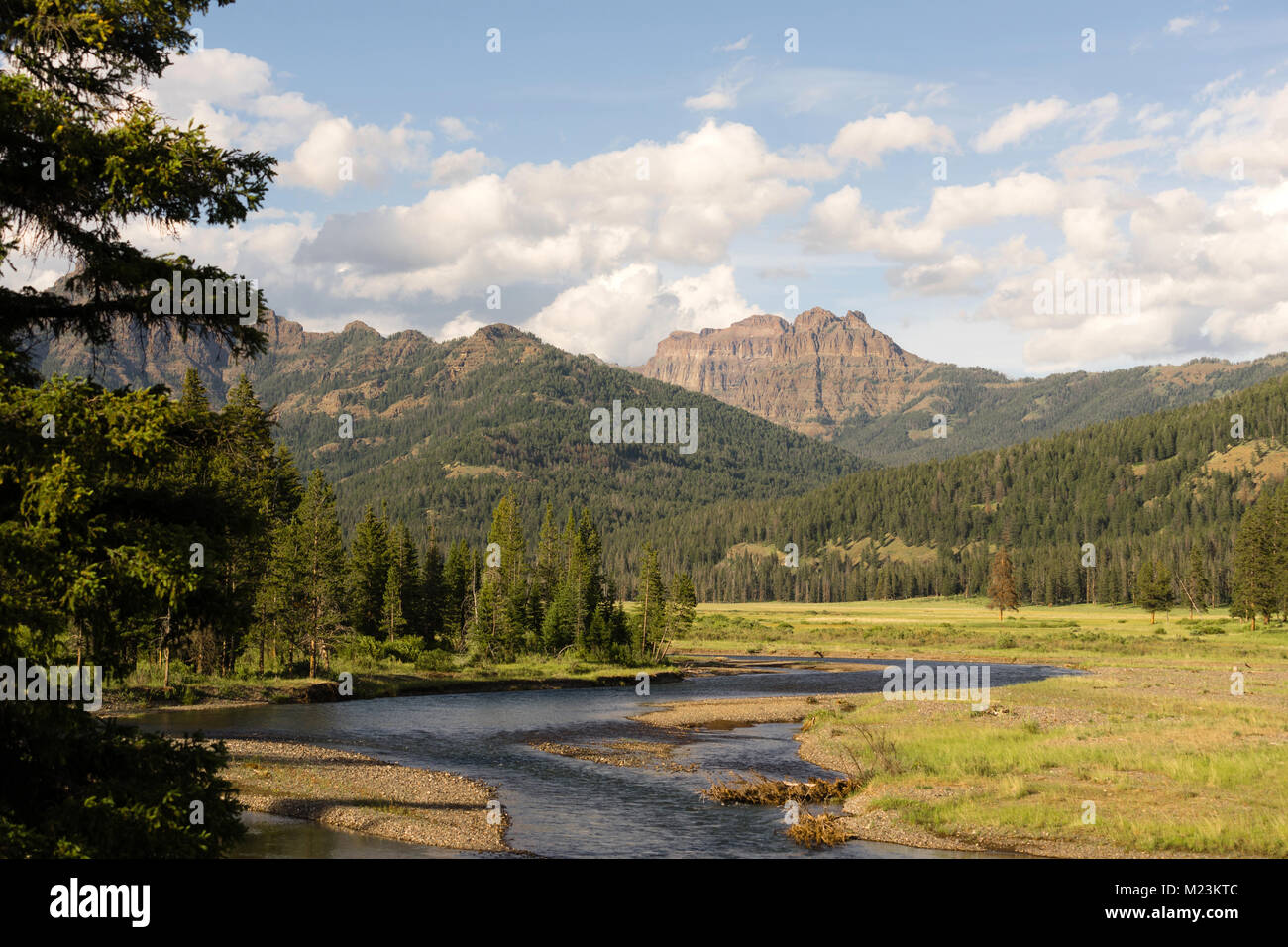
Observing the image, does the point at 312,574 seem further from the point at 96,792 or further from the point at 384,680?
the point at 96,792

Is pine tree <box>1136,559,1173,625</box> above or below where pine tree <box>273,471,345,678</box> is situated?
below

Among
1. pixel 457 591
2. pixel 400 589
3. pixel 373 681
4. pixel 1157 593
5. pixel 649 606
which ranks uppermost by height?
pixel 400 589

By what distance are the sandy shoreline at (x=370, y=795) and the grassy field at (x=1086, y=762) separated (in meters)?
12.4

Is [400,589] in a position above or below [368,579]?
below

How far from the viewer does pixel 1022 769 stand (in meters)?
33.8

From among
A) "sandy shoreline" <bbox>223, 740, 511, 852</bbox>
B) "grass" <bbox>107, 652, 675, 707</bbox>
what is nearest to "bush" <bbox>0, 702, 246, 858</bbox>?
"sandy shoreline" <bbox>223, 740, 511, 852</bbox>

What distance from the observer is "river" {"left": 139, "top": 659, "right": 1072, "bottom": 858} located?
2588cm

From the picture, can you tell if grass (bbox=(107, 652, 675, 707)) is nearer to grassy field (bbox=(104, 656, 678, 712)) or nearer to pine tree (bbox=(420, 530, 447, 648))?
grassy field (bbox=(104, 656, 678, 712))

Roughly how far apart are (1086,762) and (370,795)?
27.0 m

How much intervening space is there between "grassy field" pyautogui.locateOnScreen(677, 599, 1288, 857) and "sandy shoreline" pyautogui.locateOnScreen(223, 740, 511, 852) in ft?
40.5

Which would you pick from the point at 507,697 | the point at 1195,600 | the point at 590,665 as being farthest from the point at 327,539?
the point at 1195,600

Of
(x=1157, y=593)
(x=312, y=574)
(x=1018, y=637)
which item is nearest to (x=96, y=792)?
(x=312, y=574)

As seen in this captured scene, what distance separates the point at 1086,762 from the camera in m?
34.3
